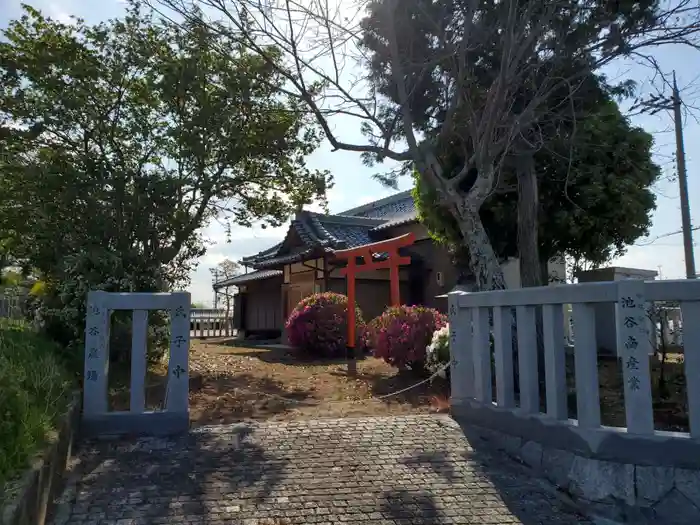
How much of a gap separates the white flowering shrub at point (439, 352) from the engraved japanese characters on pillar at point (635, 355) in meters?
3.36

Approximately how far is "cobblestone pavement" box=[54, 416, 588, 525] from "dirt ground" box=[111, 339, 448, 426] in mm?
914

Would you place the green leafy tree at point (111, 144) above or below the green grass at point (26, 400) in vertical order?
above

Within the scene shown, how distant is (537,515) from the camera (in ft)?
13.5

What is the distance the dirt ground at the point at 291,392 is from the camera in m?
6.55

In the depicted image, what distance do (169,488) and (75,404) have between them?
1525 millimetres

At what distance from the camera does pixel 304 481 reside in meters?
4.46

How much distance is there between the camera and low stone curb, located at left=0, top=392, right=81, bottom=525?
9.09 feet

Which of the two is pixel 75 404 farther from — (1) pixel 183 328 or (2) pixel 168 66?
(2) pixel 168 66

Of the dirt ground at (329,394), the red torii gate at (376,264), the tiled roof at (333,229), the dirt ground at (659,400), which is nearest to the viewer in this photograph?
the dirt ground at (659,400)

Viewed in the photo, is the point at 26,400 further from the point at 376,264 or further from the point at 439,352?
the point at 376,264

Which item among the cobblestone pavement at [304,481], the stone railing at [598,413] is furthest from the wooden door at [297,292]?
the stone railing at [598,413]

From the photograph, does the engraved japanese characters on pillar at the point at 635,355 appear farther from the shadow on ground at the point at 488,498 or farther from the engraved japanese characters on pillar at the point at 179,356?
the engraved japanese characters on pillar at the point at 179,356

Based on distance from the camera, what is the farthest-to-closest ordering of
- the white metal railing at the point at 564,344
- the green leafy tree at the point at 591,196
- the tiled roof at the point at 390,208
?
the tiled roof at the point at 390,208, the green leafy tree at the point at 591,196, the white metal railing at the point at 564,344

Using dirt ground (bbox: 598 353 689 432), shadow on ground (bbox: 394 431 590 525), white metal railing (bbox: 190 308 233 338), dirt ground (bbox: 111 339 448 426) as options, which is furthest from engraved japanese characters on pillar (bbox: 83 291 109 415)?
white metal railing (bbox: 190 308 233 338)
